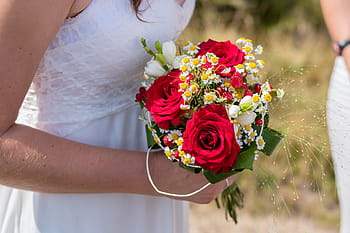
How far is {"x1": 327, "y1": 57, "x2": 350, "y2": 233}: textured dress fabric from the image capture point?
2027 mm

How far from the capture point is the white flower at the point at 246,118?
1279mm

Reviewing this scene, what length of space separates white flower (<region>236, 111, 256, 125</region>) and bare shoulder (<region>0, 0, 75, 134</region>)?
495 mm

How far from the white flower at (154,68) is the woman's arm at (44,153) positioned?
22cm

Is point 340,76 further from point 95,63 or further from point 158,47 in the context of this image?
point 95,63

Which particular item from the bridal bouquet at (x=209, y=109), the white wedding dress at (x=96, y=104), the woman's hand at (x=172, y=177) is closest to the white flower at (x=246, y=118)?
the bridal bouquet at (x=209, y=109)

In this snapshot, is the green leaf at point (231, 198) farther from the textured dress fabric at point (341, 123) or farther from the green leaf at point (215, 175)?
the green leaf at point (215, 175)

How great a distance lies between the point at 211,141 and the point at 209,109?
0.08 m

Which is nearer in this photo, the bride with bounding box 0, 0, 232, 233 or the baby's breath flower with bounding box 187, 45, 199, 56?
the bride with bounding box 0, 0, 232, 233

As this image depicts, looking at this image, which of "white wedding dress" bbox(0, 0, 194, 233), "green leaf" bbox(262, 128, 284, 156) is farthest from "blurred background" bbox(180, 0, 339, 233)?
"white wedding dress" bbox(0, 0, 194, 233)

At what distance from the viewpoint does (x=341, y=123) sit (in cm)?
210

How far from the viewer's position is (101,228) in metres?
1.55

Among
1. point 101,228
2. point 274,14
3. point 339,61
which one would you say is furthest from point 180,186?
point 274,14

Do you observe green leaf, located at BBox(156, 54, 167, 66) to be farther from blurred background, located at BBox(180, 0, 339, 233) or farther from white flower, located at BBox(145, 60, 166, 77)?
blurred background, located at BBox(180, 0, 339, 233)

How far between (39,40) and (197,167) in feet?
1.64
